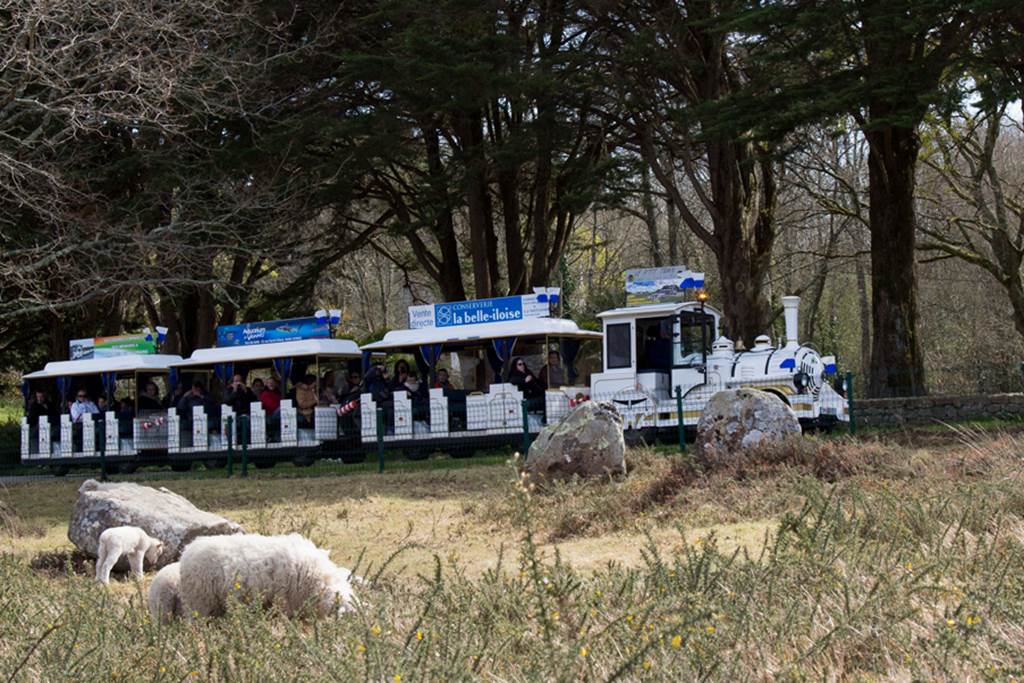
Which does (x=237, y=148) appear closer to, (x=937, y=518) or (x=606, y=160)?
(x=606, y=160)

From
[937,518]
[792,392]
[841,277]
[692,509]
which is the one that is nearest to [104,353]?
[792,392]

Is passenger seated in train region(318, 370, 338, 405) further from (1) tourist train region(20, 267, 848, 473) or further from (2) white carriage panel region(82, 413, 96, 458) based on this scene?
(2) white carriage panel region(82, 413, 96, 458)

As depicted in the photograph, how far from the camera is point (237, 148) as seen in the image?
88.6 feet

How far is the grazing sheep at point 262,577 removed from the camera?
7344mm

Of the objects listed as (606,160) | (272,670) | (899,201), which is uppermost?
(606,160)

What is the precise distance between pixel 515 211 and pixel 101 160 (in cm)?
991

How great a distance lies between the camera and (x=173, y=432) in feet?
84.9

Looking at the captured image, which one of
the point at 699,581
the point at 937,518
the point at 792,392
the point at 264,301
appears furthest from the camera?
the point at 264,301

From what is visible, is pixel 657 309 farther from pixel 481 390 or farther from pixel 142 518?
pixel 142 518

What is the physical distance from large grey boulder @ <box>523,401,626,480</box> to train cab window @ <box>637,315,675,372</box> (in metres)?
7.36

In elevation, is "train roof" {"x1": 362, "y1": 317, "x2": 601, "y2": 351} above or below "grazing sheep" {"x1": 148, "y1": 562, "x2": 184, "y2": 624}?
above

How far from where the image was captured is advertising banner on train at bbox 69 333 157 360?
29469 millimetres

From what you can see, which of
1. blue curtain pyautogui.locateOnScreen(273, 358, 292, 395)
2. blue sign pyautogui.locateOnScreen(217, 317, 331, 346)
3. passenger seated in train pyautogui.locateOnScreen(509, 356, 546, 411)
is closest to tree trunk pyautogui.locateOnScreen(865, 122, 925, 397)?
passenger seated in train pyautogui.locateOnScreen(509, 356, 546, 411)

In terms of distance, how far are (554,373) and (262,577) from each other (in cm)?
1528
